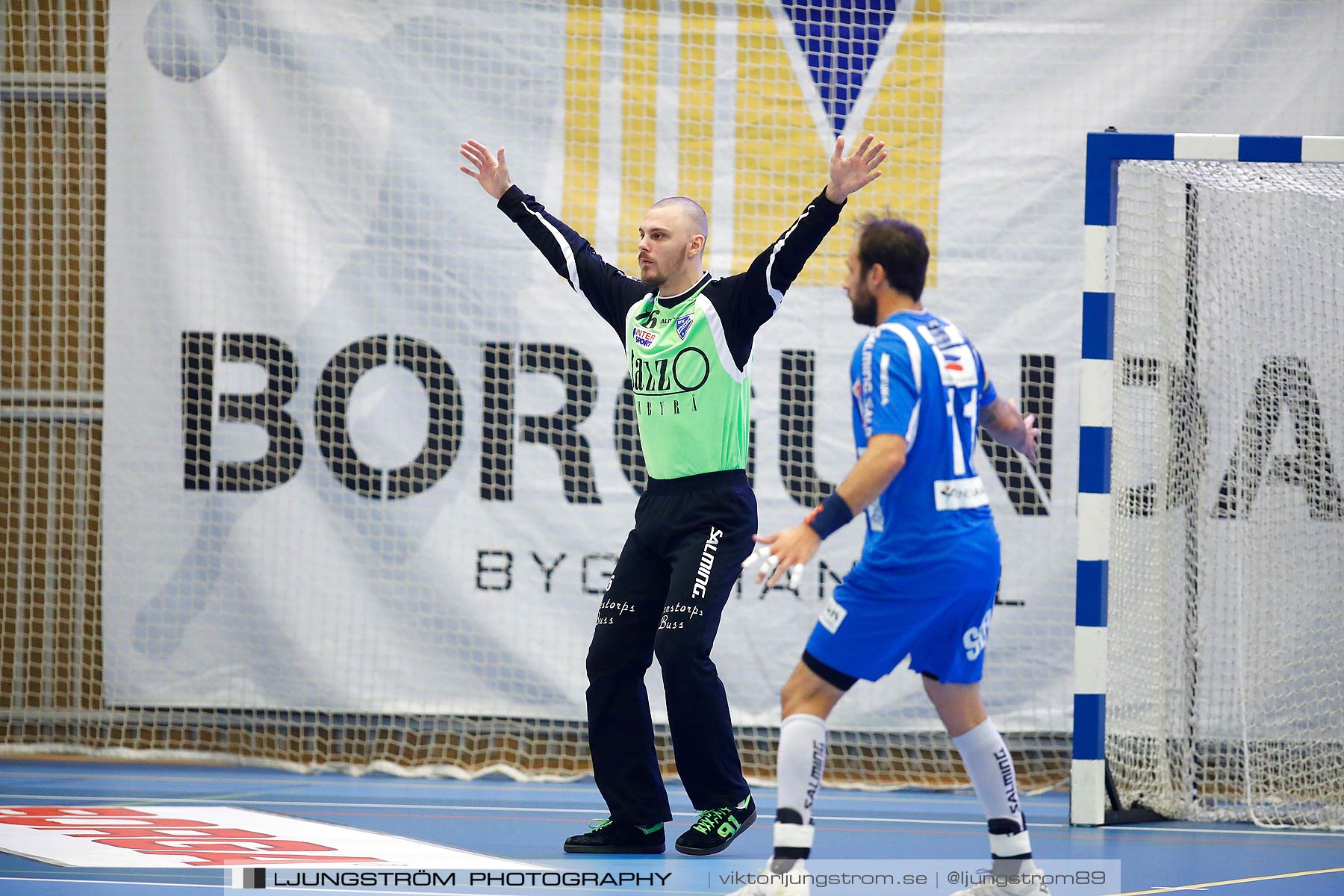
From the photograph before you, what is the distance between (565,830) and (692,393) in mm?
1984

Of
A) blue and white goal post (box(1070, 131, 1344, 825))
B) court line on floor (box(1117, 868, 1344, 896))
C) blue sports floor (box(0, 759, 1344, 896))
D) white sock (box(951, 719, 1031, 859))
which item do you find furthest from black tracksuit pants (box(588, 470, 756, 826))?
blue and white goal post (box(1070, 131, 1344, 825))

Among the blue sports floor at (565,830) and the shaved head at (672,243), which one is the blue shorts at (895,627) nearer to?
the blue sports floor at (565,830)

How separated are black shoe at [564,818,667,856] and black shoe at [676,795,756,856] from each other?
109 millimetres

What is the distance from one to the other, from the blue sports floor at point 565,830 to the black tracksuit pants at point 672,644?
29 centimetres

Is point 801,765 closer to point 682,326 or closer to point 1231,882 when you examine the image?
point 682,326

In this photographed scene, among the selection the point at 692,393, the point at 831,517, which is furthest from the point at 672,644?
the point at 831,517

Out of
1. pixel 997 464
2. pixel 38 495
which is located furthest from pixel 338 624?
pixel 997 464

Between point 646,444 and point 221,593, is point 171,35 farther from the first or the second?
point 646,444

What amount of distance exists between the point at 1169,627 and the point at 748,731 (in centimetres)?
224

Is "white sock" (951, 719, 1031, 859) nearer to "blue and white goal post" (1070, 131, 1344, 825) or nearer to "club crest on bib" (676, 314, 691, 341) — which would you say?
"club crest on bib" (676, 314, 691, 341)

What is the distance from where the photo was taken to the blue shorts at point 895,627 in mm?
3924

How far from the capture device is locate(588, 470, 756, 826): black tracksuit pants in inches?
200

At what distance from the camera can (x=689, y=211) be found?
208 inches

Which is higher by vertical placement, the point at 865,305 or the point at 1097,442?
the point at 865,305
